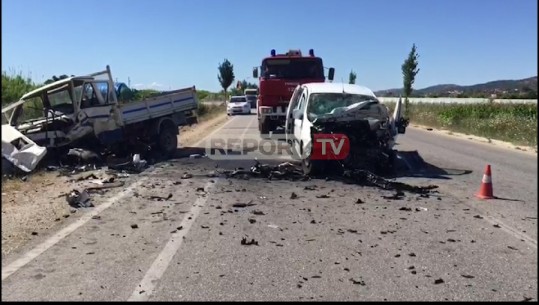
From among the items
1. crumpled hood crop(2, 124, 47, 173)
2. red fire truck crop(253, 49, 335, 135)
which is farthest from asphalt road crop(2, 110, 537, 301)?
red fire truck crop(253, 49, 335, 135)

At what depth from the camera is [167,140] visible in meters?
14.7

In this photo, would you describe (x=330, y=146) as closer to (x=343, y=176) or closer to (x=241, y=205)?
(x=343, y=176)

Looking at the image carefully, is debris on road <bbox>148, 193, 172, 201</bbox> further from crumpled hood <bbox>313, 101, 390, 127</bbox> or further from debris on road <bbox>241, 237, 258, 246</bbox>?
crumpled hood <bbox>313, 101, 390, 127</bbox>

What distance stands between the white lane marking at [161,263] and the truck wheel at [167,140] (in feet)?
24.1

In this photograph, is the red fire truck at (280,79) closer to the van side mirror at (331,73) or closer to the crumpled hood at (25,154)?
the van side mirror at (331,73)

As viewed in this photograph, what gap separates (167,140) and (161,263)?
32.5 ft

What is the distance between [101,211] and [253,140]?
37.6 feet

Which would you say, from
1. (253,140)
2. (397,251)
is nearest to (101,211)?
(397,251)

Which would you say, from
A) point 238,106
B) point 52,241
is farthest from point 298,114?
point 238,106

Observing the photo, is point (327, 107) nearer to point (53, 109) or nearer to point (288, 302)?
point (53, 109)

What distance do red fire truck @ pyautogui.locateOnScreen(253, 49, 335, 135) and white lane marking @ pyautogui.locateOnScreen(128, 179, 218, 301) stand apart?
1075 centimetres

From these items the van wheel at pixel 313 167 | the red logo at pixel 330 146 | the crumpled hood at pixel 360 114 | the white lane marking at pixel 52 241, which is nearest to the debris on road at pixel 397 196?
the red logo at pixel 330 146

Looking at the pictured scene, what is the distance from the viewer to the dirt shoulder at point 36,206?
6355mm

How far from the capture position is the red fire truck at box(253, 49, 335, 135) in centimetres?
1784
